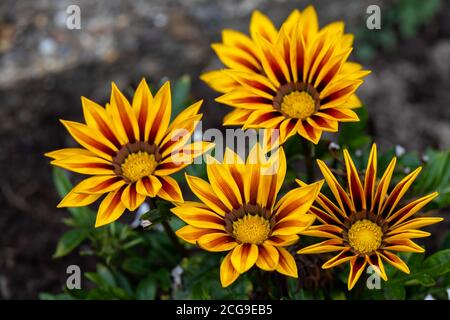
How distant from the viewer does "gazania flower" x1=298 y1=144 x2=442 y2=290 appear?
169 centimetres

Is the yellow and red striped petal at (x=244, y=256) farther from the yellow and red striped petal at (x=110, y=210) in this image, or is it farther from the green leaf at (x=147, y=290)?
the green leaf at (x=147, y=290)

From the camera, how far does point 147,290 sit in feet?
8.07

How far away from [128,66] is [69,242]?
141 cm

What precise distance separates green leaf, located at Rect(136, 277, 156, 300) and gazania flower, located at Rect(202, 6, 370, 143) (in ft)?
2.65

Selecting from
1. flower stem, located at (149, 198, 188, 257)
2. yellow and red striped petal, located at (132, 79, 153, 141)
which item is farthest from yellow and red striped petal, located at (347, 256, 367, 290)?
yellow and red striped petal, located at (132, 79, 153, 141)

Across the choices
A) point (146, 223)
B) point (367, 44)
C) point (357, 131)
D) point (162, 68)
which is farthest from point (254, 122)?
point (367, 44)

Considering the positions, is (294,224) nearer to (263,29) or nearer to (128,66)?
(263,29)

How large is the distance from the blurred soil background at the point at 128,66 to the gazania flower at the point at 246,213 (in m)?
1.63

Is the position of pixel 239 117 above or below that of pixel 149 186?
above

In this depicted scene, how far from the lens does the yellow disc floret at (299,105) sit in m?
1.92

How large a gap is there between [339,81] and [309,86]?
0.52ft

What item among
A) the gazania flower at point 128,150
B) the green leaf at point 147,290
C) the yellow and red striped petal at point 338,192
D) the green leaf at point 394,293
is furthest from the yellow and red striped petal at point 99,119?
the green leaf at point 394,293

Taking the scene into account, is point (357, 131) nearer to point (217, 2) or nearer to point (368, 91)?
point (368, 91)

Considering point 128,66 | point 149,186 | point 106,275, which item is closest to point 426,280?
point 149,186
